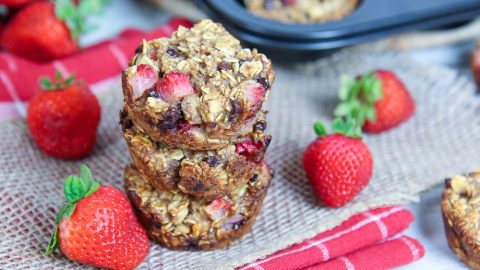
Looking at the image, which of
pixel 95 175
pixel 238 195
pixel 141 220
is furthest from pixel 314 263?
pixel 95 175

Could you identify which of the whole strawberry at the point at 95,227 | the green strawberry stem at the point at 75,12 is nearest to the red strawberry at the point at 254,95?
the whole strawberry at the point at 95,227

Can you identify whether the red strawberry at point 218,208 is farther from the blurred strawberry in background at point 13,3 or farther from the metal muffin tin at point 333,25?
the blurred strawberry in background at point 13,3

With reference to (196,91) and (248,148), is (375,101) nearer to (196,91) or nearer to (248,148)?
(248,148)

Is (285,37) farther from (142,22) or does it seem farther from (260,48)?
(142,22)

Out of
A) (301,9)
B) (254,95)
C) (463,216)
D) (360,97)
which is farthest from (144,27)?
(463,216)

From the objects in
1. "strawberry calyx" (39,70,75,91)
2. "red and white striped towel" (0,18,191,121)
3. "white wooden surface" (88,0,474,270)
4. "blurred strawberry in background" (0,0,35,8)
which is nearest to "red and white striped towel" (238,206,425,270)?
"white wooden surface" (88,0,474,270)

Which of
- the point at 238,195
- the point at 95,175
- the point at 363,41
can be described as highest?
the point at 363,41
